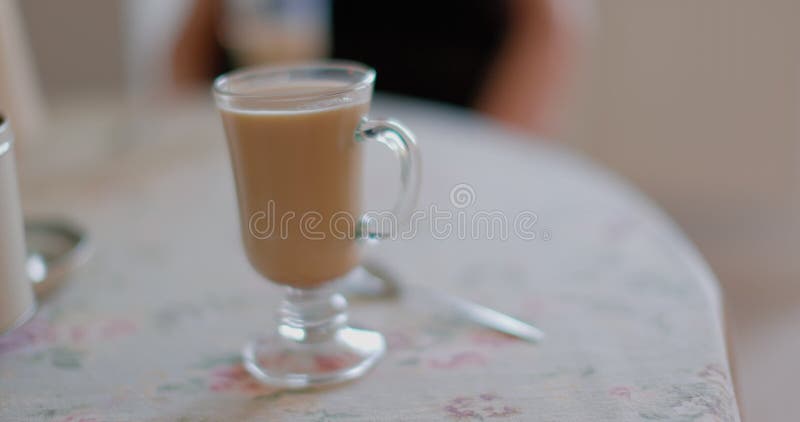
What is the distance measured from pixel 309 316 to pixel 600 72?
2276 mm

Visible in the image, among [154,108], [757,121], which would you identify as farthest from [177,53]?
[757,121]

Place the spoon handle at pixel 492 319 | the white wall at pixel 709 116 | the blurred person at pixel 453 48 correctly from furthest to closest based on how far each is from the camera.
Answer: the white wall at pixel 709 116
the blurred person at pixel 453 48
the spoon handle at pixel 492 319

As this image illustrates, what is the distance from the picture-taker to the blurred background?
6.14ft

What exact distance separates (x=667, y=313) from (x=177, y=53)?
161 centimetres

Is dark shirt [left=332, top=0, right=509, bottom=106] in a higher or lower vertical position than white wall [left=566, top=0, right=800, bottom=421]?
higher

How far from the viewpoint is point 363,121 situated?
58cm

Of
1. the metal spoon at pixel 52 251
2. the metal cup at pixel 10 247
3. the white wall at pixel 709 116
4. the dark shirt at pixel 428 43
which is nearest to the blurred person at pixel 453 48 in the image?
the dark shirt at pixel 428 43

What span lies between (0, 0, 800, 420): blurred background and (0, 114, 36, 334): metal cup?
3.22 feet

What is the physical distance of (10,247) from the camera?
0.54 meters

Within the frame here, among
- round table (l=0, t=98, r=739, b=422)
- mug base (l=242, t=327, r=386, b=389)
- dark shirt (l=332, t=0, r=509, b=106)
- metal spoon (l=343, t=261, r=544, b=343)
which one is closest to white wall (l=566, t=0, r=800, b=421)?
dark shirt (l=332, t=0, r=509, b=106)

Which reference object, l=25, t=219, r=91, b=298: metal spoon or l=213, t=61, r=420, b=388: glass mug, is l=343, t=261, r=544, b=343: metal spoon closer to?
l=213, t=61, r=420, b=388: glass mug

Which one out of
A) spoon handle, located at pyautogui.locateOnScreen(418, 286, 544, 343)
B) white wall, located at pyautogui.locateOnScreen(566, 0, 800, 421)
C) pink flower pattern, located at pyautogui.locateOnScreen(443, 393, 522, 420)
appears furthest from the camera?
white wall, located at pyautogui.locateOnScreen(566, 0, 800, 421)

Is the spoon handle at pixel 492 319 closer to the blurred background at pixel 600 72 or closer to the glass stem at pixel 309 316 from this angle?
the glass stem at pixel 309 316

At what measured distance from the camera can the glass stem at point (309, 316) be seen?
61 centimetres
